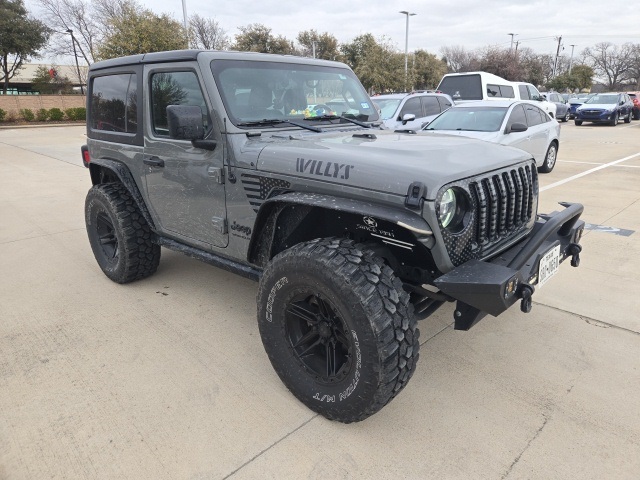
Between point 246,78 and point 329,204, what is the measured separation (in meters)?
1.32

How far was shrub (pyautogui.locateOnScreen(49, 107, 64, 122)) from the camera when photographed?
28.5 metres

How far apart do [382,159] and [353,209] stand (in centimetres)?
33

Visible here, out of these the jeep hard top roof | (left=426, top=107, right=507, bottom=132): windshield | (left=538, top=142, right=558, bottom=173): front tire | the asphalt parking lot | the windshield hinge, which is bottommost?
the asphalt parking lot

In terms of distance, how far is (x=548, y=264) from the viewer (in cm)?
261

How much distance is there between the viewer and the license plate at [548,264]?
2522mm

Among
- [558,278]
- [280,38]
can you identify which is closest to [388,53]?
[280,38]

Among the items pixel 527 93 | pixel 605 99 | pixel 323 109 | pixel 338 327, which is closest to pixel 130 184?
pixel 323 109

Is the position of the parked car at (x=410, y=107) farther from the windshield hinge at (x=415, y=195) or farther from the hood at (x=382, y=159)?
the windshield hinge at (x=415, y=195)

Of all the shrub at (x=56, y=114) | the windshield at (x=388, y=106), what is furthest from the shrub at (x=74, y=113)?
the windshield at (x=388, y=106)

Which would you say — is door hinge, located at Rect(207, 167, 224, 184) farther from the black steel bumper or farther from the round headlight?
the black steel bumper

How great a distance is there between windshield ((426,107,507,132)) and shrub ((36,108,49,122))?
27.5m

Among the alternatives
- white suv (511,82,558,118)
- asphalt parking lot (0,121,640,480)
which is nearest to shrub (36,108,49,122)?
white suv (511,82,558,118)

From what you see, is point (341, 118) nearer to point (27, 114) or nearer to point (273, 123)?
point (273, 123)

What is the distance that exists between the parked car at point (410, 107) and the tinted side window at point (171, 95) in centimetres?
737
